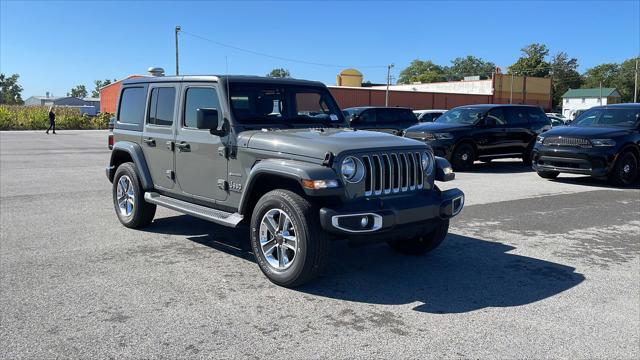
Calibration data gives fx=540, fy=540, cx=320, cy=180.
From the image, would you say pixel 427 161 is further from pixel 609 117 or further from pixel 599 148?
pixel 609 117

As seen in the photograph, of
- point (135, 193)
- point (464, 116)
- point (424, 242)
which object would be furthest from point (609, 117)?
point (135, 193)

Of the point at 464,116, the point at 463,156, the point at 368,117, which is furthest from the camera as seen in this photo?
the point at 368,117

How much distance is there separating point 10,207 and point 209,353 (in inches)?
253

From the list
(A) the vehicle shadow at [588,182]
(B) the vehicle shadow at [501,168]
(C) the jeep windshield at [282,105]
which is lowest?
(A) the vehicle shadow at [588,182]

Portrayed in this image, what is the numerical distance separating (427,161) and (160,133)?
10.5 ft

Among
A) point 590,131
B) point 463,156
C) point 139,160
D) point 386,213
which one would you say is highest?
point 590,131

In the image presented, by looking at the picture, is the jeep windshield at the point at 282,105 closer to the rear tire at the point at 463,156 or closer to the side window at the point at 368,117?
the rear tire at the point at 463,156

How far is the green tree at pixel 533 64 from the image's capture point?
112250 millimetres

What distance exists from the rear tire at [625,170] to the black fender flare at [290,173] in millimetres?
9453

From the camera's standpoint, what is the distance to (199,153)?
5836 mm

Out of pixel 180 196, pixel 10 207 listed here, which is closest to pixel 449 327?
pixel 180 196

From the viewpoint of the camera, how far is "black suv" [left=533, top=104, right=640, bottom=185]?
1148 cm

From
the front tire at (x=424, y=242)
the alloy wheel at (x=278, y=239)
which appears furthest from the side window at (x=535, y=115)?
the alloy wheel at (x=278, y=239)

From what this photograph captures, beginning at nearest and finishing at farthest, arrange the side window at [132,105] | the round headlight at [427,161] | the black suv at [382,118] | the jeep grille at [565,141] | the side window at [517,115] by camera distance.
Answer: the round headlight at [427,161]
the side window at [132,105]
the jeep grille at [565,141]
the side window at [517,115]
the black suv at [382,118]
